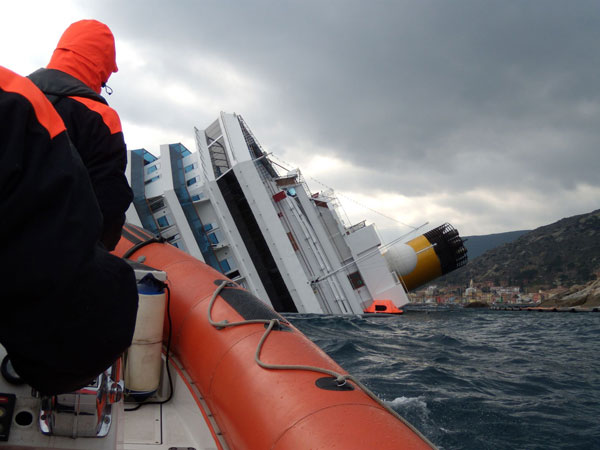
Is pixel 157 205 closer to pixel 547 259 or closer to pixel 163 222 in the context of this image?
pixel 163 222

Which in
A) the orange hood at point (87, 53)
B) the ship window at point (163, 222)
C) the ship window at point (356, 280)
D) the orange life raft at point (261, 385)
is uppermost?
the ship window at point (163, 222)

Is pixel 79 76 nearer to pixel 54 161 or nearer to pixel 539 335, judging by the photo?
pixel 54 161

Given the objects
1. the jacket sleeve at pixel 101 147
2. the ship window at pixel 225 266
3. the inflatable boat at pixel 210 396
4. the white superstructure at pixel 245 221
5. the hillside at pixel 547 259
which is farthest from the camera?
the hillside at pixel 547 259

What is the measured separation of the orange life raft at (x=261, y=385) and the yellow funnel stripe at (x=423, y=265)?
1534 cm

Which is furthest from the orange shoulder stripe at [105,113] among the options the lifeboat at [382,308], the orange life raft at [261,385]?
the lifeboat at [382,308]

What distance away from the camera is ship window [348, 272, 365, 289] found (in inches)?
587

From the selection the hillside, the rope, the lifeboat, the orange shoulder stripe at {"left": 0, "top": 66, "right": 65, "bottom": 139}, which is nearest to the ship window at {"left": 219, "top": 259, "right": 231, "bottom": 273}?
the lifeboat

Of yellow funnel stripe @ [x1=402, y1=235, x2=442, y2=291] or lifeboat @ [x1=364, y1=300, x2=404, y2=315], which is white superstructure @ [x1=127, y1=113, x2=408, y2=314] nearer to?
lifeboat @ [x1=364, y1=300, x2=404, y2=315]

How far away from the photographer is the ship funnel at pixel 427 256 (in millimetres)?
17547

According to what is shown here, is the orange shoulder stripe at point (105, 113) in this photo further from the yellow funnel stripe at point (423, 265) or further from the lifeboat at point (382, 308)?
the yellow funnel stripe at point (423, 265)

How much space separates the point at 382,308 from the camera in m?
14.6

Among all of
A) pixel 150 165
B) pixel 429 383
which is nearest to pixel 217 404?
pixel 429 383

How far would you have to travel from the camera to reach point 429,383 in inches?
191

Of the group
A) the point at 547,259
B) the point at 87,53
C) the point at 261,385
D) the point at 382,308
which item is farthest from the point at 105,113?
the point at 547,259
